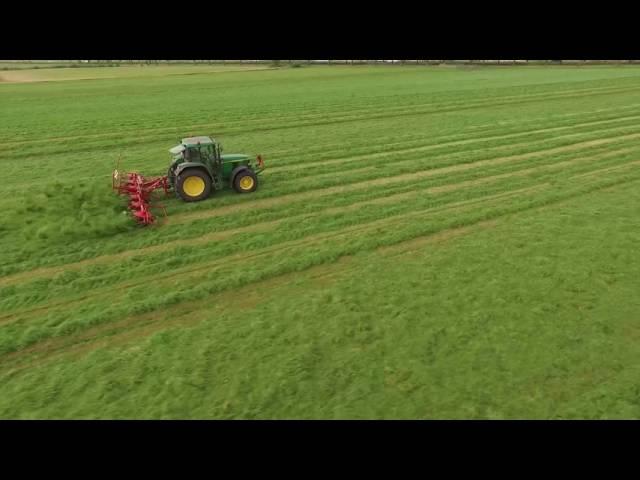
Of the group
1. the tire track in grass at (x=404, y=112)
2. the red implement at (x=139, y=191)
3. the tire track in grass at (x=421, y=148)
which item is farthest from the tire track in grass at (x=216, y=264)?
the tire track in grass at (x=404, y=112)

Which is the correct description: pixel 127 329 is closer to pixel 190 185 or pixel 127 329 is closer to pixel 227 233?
pixel 227 233

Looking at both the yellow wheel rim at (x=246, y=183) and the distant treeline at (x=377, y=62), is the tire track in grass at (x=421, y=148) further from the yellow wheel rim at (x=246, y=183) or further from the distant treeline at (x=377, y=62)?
the distant treeline at (x=377, y=62)

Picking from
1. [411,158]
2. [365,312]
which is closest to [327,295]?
[365,312]

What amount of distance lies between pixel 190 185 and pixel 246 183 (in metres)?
1.50

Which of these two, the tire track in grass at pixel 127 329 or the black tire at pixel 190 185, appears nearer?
the tire track in grass at pixel 127 329

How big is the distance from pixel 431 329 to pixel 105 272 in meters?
6.06

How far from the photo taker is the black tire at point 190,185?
11.8m

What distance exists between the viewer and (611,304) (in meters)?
7.61

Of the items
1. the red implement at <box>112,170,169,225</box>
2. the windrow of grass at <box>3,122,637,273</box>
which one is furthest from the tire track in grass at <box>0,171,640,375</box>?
the red implement at <box>112,170,169,225</box>

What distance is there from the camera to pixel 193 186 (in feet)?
39.5

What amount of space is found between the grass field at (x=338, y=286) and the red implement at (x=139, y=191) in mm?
349

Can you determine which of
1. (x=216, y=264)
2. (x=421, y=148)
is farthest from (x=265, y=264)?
(x=421, y=148)

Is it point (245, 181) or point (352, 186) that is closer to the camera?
point (245, 181)

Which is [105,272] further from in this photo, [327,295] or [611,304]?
[611,304]
